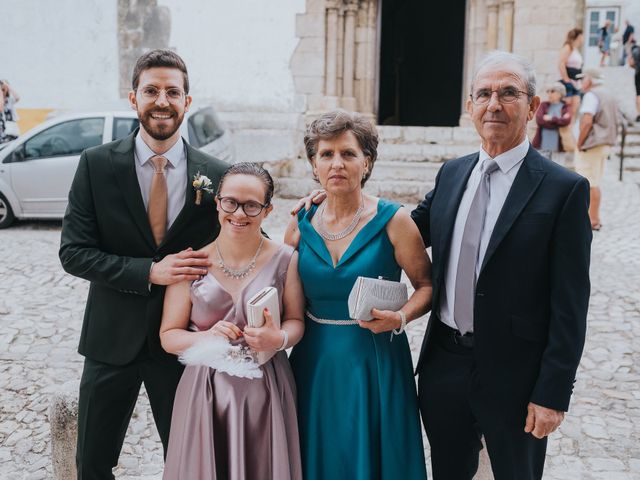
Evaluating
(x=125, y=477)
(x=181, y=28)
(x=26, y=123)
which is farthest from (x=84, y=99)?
(x=125, y=477)

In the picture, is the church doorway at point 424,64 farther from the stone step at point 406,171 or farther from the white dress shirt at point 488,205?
the white dress shirt at point 488,205

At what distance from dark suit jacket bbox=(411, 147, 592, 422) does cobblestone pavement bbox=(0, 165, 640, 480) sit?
1.53m

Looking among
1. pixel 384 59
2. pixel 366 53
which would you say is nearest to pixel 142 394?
pixel 366 53

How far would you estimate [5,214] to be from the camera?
8.85 meters

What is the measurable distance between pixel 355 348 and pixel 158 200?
2.86ft

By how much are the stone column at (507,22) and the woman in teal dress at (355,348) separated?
28.2 feet

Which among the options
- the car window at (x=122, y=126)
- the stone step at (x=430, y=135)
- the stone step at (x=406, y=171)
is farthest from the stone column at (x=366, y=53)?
the car window at (x=122, y=126)

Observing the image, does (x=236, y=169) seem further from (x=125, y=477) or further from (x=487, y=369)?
(x=125, y=477)

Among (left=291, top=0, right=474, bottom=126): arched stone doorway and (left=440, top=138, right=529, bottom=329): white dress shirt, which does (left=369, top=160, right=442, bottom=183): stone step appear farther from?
(left=440, top=138, right=529, bottom=329): white dress shirt

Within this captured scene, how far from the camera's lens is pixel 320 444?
2.31 m

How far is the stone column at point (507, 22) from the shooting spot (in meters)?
10.0

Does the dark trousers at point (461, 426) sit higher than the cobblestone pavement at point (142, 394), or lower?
higher

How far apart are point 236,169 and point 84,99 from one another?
9665 mm

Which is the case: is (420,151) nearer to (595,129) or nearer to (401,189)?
(401,189)
